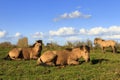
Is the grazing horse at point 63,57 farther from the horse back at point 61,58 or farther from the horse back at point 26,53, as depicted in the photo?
the horse back at point 26,53

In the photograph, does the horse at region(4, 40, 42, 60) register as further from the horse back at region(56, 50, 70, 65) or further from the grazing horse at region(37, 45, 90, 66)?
the horse back at region(56, 50, 70, 65)

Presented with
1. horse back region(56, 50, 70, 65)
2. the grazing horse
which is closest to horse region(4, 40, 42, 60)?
the grazing horse

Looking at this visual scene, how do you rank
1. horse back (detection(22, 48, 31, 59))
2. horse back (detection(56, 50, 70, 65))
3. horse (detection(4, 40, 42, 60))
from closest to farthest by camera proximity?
horse back (detection(56, 50, 70, 65)) < horse (detection(4, 40, 42, 60)) < horse back (detection(22, 48, 31, 59))

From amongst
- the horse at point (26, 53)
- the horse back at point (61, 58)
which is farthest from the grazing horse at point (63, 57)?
the horse at point (26, 53)

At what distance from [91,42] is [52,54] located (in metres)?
18.7

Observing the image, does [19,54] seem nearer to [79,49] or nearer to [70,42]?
[79,49]

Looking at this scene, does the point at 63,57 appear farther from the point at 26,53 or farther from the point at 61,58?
the point at 26,53

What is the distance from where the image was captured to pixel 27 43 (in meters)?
36.2

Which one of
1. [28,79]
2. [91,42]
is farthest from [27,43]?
[28,79]

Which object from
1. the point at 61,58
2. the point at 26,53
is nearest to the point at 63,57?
the point at 61,58

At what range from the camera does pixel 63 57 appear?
1845cm

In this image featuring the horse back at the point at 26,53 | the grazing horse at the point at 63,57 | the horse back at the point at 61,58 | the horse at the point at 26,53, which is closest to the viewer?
the grazing horse at the point at 63,57

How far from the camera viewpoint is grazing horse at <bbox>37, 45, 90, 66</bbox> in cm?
1822

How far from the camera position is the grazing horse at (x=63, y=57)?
18.2 meters
